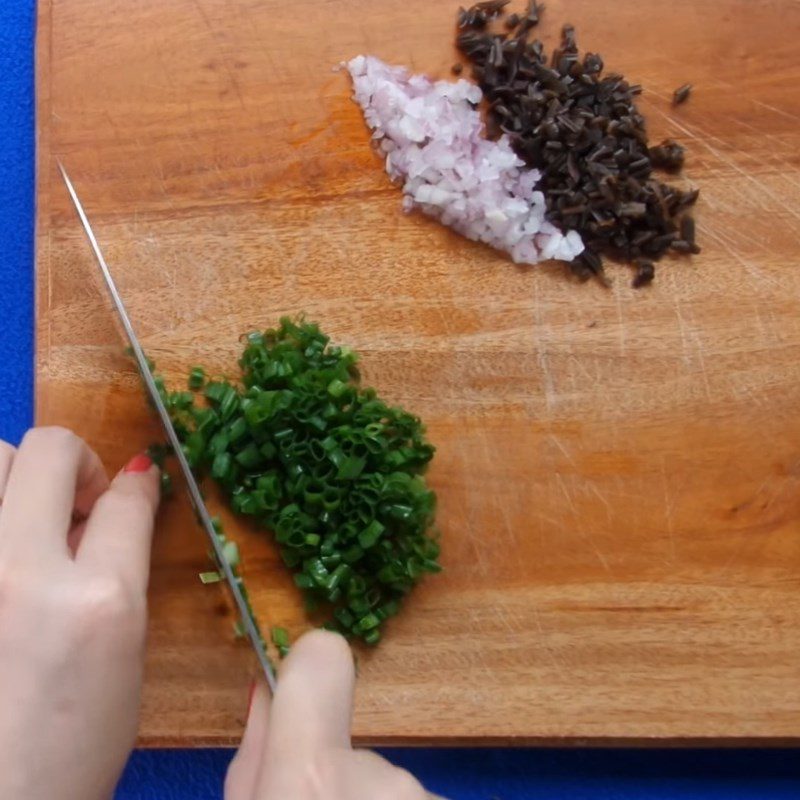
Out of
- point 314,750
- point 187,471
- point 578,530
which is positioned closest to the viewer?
point 314,750

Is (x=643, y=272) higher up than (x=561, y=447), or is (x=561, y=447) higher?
(x=643, y=272)

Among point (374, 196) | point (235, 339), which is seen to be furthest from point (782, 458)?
point (235, 339)

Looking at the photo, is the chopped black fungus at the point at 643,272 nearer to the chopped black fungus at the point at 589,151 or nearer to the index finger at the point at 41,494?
the chopped black fungus at the point at 589,151

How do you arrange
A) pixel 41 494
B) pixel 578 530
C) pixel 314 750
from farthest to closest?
1. pixel 578 530
2. pixel 41 494
3. pixel 314 750

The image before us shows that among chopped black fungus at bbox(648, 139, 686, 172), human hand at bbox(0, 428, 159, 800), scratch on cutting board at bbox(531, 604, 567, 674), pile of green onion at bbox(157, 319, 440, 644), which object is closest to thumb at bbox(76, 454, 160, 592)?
human hand at bbox(0, 428, 159, 800)

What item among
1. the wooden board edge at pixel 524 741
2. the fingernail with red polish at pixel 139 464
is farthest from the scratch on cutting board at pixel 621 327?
the fingernail with red polish at pixel 139 464

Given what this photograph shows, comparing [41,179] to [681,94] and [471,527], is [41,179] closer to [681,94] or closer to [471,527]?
[471,527]

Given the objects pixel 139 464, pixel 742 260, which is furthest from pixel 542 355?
pixel 139 464

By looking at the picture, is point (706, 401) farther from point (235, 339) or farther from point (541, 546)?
point (235, 339)
